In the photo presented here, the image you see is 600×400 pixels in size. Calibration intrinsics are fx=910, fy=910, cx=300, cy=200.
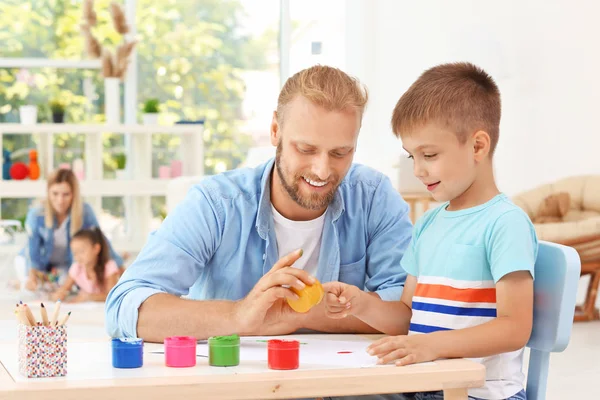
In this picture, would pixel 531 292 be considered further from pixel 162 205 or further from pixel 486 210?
pixel 162 205

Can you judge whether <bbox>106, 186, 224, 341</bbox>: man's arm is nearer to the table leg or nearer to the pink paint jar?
the table leg

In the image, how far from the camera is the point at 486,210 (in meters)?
1.65

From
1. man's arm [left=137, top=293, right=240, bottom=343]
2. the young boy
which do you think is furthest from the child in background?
the young boy

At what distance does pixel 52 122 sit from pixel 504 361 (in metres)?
6.85

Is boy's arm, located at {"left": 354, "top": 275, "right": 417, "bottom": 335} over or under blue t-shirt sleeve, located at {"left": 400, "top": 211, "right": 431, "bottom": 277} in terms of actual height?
under

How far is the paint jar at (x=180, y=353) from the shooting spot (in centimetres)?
136

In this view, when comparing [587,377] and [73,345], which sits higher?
[73,345]

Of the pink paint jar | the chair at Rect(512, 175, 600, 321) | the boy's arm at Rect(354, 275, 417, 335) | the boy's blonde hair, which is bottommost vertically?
the pink paint jar

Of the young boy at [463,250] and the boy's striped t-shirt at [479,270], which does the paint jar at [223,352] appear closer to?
the young boy at [463,250]

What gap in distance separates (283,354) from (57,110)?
6876 millimetres

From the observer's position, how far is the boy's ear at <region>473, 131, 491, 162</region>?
1691 millimetres

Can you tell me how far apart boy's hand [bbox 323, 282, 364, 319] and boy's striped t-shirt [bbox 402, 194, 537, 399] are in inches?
5.0

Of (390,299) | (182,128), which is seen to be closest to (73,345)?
(390,299)

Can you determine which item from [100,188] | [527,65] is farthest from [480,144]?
[100,188]
